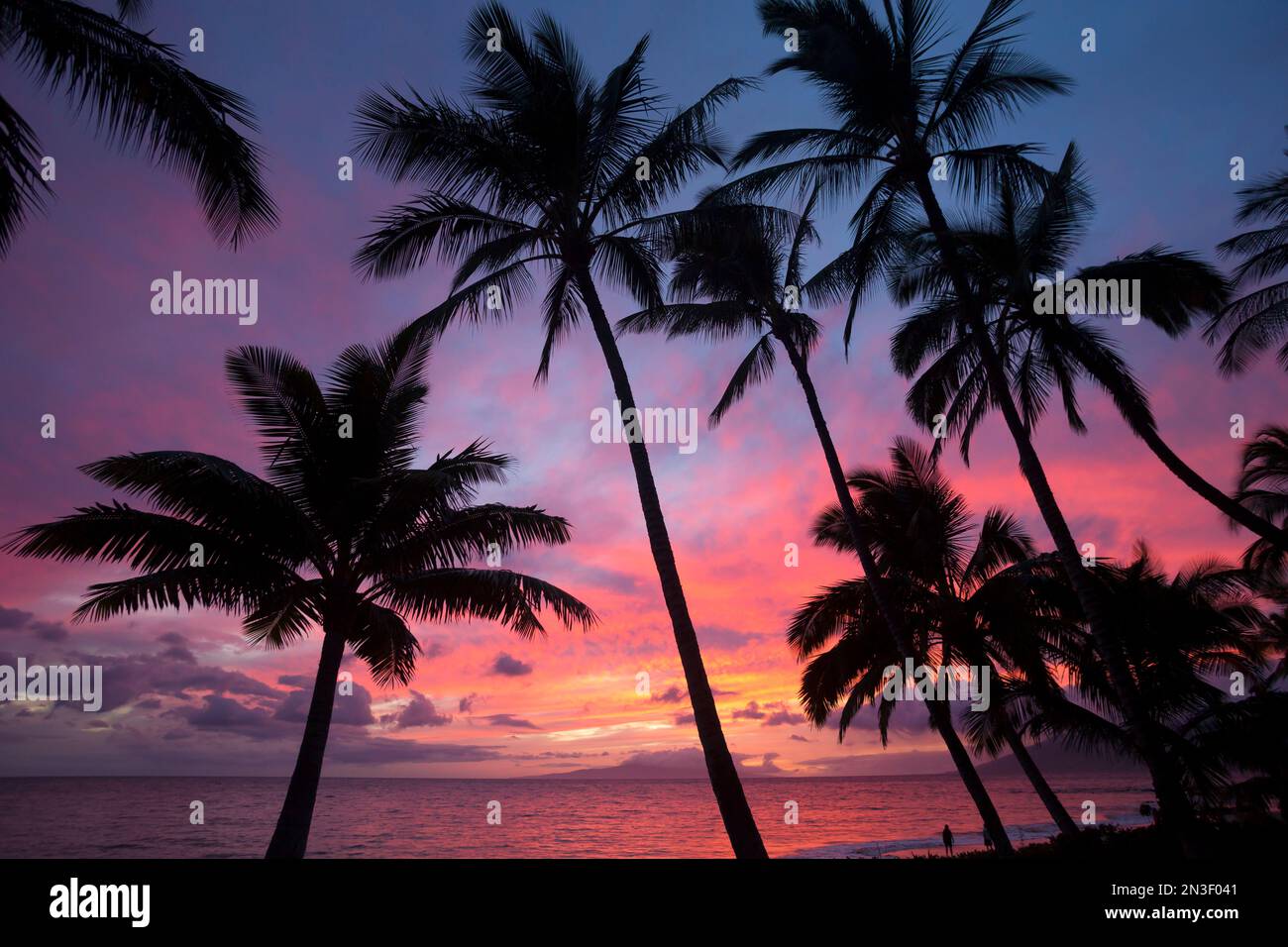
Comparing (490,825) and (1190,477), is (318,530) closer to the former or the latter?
(1190,477)

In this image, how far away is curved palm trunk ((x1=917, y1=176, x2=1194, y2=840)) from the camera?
1021 cm

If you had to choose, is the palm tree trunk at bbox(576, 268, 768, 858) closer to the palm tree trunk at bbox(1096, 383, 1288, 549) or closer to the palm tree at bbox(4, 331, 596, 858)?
the palm tree at bbox(4, 331, 596, 858)

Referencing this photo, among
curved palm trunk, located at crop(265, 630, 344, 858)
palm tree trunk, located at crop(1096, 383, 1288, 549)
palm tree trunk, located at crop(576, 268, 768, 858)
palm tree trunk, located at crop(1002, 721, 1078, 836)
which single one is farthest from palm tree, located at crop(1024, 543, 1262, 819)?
curved palm trunk, located at crop(265, 630, 344, 858)

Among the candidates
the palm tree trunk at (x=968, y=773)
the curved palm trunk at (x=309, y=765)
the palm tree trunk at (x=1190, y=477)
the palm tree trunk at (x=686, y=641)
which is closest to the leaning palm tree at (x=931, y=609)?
the palm tree trunk at (x=968, y=773)

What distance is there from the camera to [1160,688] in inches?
651

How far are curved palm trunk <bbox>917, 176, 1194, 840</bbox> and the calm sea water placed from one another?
64.9 feet

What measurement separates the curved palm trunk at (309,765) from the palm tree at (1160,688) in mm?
15662

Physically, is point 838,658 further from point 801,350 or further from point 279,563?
point 279,563

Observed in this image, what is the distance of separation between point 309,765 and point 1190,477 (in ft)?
52.5

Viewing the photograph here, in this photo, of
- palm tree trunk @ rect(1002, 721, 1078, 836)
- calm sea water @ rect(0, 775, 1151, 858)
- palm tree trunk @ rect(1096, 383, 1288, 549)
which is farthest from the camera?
calm sea water @ rect(0, 775, 1151, 858)

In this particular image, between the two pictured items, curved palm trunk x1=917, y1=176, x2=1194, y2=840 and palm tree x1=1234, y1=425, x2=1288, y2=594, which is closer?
curved palm trunk x1=917, y1=176, x2=1194, y2=840

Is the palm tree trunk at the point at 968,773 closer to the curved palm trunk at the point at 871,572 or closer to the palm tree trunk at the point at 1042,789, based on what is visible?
the curved palm trunk at the point at 871,572

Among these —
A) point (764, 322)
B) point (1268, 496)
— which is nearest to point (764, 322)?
point (764, 322)
